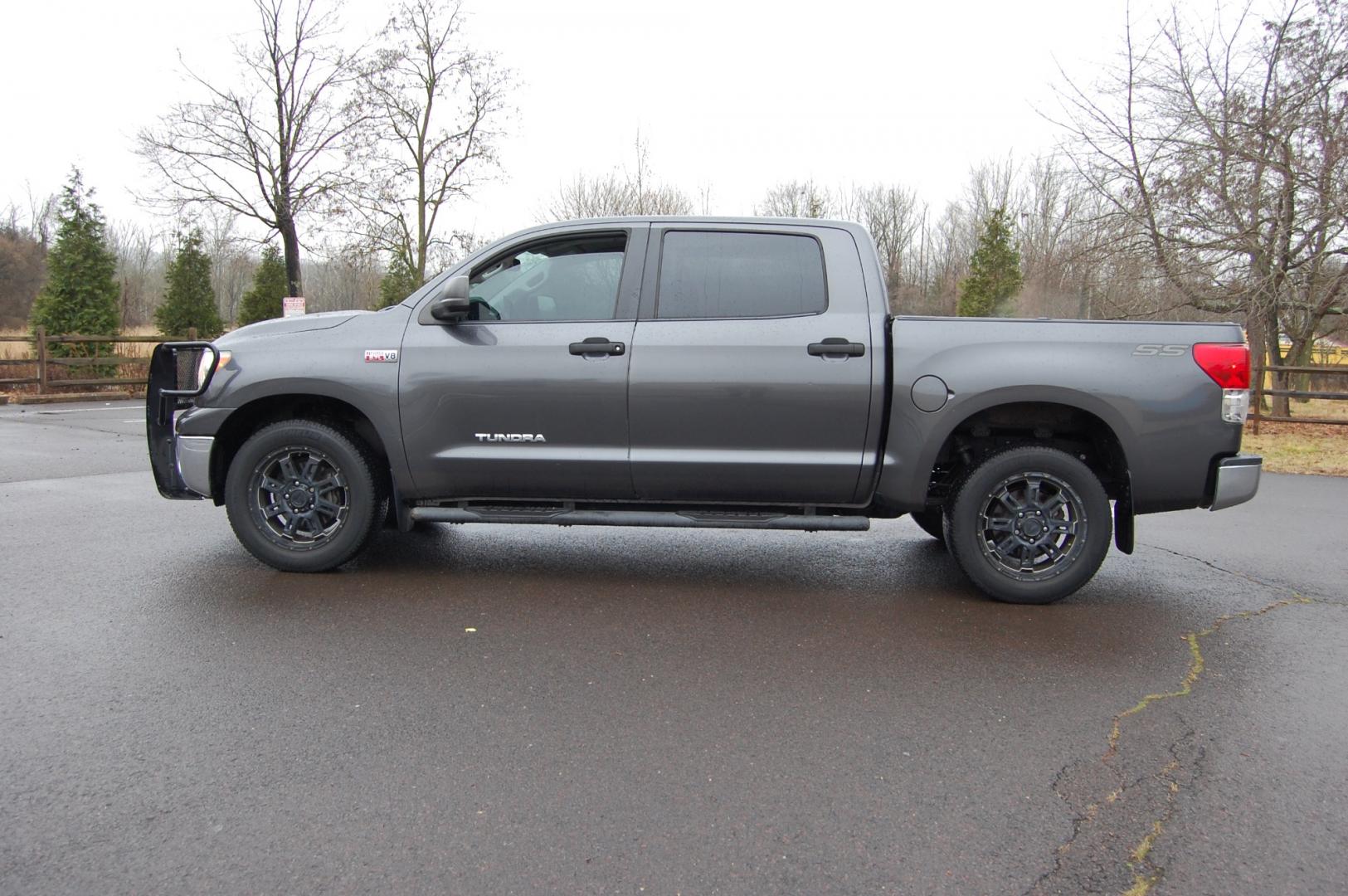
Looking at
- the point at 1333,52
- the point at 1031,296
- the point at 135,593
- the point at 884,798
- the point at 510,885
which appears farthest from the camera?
the point at 1031,296

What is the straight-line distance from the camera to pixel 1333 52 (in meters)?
14.9

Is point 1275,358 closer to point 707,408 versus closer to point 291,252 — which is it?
point 707,408

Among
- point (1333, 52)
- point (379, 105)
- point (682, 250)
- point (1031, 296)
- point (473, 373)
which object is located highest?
point (379, 105)

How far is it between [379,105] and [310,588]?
28231 mm

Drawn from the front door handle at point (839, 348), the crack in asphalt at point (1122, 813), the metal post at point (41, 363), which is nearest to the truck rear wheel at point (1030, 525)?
the front door handle at point (839, 348)

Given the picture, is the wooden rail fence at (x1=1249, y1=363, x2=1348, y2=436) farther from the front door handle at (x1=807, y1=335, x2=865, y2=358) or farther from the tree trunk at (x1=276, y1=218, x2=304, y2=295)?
the tree trunk at (x1=276, y1=218, x2=304, y2=295)

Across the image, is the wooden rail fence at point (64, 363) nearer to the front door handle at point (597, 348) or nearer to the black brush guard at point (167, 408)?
the black brush guard at point (167, 408)

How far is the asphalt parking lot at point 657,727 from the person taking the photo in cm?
244

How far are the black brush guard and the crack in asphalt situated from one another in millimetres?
4617

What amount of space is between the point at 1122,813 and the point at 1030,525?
7.24ft

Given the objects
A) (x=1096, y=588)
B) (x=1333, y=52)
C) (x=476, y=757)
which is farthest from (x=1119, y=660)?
(x=1333, y=52)

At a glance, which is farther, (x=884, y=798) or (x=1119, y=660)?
(x=1119, y=660)

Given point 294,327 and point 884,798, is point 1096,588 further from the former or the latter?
point 294,327

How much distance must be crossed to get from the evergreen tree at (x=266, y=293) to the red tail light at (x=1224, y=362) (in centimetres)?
3149
